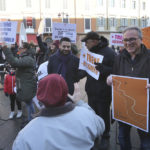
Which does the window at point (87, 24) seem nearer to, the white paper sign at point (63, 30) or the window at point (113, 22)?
the window at point (113, 22)

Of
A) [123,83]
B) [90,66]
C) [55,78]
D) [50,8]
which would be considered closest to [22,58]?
[90,66]

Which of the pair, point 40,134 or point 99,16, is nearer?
point 40,134

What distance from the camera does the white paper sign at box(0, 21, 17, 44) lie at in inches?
131

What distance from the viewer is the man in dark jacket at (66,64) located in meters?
2.88

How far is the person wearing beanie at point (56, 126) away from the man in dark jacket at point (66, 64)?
1675 millimetres

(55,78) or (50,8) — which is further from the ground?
(50,8)

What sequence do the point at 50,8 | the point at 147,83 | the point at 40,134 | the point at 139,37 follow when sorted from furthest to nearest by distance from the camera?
the point at 50,8, the point at 139,37, the point at 147,83, the point at 40,134

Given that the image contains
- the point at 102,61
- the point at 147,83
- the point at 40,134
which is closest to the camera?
the point at 40,134

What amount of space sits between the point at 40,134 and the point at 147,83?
1.21 metres

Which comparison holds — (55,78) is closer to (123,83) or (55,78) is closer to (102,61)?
(123,83)

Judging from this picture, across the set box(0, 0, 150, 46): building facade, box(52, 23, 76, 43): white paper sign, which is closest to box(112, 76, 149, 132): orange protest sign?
box(52, 23, 76, 43): white paper sign

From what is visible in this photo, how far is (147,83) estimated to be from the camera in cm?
177

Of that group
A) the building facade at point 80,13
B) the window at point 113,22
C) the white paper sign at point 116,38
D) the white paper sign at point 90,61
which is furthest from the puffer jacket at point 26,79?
the window at point 113,22

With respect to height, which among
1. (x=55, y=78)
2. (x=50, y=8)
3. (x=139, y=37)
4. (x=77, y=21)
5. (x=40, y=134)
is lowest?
(x=40, y=134)
